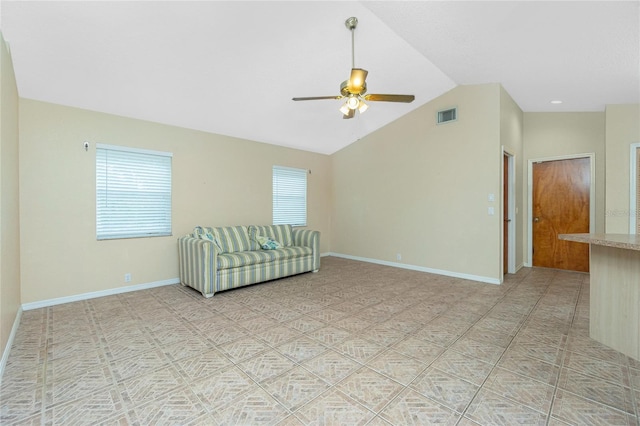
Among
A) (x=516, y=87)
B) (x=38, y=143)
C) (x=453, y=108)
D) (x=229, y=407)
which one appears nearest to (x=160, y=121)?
(x=38, y=143)

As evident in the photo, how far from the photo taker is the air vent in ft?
15.2

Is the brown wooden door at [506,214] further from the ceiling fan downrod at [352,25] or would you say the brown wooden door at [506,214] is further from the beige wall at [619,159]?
the ceiling fan downrod at [352,25]

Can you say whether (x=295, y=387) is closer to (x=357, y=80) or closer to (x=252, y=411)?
(x=252, y=411)

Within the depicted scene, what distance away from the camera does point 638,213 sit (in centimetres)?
402

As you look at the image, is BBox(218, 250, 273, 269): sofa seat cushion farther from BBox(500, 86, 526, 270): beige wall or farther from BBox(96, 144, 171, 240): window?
BBox(500, 86, 526, 270): beige wall

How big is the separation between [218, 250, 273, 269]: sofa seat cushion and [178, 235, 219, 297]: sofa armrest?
132mm

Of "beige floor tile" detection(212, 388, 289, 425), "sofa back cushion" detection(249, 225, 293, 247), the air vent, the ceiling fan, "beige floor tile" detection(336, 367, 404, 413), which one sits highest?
the air vent

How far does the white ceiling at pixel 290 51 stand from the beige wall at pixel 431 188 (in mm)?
685

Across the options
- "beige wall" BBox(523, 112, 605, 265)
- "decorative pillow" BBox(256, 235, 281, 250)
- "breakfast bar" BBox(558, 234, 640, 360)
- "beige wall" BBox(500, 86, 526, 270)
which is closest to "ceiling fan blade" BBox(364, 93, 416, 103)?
"breakfast bar" BBox(558, 234, 640, 360)

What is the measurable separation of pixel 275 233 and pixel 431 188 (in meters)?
2.89

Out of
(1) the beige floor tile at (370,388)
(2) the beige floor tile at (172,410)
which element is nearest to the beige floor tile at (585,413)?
(1) the beige floor tile at (370,388)

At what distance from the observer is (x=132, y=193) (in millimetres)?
4047

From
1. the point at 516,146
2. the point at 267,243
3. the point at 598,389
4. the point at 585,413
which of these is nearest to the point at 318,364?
the point at 585,413

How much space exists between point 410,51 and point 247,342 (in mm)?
3748
